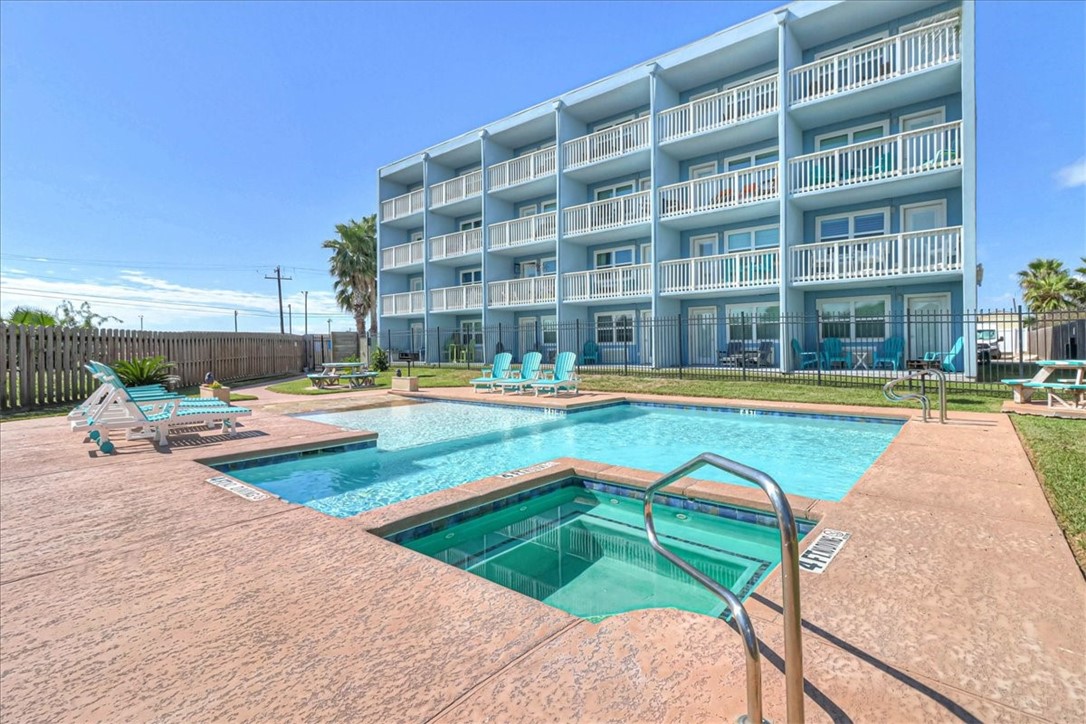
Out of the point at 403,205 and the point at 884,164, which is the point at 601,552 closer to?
the point at 884,164

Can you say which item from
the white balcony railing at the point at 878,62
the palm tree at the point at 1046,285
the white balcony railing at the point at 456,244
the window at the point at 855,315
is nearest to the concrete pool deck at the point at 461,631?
the window at the point at 855,315

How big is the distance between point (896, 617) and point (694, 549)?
1.89 metres

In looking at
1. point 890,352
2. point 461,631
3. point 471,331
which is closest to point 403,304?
point 471,331

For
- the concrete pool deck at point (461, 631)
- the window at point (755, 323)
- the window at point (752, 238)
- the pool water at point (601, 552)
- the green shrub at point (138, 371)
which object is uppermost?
the window at point (752, 238)

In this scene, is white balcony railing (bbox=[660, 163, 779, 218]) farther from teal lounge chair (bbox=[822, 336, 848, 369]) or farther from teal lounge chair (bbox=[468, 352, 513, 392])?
teal lounge chair (bbox=[468, 352, 513, 392])

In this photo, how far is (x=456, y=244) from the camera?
23.9 metres

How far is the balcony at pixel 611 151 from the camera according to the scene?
18.3 m

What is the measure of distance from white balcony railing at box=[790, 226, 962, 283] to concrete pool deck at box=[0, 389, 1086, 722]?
12.1 meters

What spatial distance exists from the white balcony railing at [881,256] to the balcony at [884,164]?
5.28ft

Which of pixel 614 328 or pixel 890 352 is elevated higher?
pixel 614 328

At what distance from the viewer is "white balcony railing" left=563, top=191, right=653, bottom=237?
18.1m

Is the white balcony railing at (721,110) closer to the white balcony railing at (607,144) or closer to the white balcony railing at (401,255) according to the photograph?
the white balcony railing at (607,144)

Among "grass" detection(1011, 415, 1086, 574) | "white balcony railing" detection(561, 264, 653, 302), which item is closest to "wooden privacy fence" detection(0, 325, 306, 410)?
"white balcony railing" detection(561, 264, 653, 302)

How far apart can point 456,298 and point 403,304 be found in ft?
13.4
